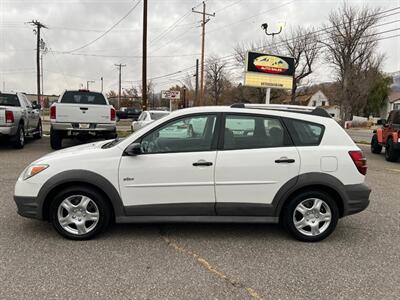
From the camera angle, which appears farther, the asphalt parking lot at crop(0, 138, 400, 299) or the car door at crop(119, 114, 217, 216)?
the car door at crop(119, 114, 217, 216)

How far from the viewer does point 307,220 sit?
4.17 meters

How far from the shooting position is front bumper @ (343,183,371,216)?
13.6 feet

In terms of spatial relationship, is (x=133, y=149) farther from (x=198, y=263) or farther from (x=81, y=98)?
(x=81, y=98)

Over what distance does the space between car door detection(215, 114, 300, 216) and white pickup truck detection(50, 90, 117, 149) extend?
744cm

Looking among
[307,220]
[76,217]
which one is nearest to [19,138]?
[76,217]

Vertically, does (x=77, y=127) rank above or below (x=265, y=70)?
below

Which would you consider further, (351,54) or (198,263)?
(351,54)

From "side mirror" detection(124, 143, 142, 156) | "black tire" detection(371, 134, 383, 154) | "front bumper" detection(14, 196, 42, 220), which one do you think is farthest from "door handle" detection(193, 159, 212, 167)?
"black tire" detection(371, 134, 383, 154)

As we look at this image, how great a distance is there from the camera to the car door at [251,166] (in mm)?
3992

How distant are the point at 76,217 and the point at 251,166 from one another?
6.84 feet

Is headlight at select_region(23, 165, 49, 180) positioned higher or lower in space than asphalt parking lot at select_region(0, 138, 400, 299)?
higher

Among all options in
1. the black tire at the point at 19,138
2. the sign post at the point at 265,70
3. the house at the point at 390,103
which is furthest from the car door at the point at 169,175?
the house at the point at 390,103

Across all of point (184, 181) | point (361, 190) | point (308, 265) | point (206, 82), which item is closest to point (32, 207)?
point (184, 181)

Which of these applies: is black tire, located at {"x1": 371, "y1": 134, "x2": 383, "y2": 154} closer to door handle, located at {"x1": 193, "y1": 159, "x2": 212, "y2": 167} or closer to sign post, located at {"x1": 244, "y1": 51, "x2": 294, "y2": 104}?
sign post, located at {"x1": 244, "y1": 51, "x2": 294, "y2": 104}
